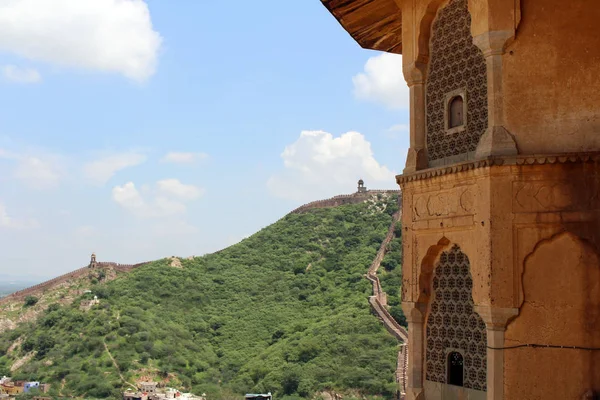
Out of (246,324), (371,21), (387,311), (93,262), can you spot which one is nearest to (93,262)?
(93,262)

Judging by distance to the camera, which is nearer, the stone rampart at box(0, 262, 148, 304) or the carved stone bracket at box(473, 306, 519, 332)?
the carved stone bracket at box(473, 306, 519, 332)

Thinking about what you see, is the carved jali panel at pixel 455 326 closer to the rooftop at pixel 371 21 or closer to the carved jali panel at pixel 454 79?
the carved jali panel at pixel 454 79

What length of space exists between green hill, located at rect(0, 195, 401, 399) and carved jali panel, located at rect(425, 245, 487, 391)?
1214 inches

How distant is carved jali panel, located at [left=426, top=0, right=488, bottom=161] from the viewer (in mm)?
6473

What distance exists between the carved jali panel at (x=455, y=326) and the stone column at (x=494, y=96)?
96 cm

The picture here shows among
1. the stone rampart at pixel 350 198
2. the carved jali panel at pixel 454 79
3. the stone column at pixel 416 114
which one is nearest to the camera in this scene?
the carved jali panel at pixel 454 79

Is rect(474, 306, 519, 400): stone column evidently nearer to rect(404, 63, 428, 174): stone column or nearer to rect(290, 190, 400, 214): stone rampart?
rect(404, 63, 428, 174): stone column

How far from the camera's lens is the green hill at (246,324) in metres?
41.0

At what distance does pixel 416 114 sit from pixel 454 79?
1.75 ft

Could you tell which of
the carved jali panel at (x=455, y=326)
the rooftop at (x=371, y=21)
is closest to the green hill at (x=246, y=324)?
the rooftop at (x=371, y=21)

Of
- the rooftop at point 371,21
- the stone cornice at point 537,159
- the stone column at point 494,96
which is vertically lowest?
the stone cornice at point 537,159

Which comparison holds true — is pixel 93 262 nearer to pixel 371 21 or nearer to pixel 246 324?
pixel 246 324

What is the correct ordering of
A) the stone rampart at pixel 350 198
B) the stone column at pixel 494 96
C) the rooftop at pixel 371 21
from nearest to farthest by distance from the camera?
the stone column at pixel 494 96 < the rooftop at pixel 371 21 < the stone rampart at pixel 350 198

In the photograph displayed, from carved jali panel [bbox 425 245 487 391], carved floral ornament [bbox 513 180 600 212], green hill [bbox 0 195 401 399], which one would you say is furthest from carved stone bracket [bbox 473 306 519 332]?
green hill [bbox 0 195 401 399]
